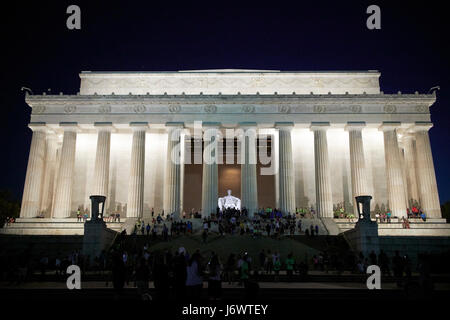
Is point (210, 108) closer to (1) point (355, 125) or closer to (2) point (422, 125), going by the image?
(1) point (355, 125)

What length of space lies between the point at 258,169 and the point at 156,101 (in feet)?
57.8

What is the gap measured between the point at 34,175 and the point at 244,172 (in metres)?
22.8

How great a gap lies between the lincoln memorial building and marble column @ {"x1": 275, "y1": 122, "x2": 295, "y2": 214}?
4.4 inches

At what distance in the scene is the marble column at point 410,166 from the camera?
154 ft

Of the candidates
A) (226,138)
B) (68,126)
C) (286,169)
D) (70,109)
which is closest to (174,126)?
(226,138)

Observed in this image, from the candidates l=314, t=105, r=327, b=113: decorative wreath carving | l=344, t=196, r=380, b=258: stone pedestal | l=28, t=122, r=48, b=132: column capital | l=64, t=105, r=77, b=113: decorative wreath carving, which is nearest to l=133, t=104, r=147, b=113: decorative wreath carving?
l=64, t=105, r=77, b=113: decorative wreath carving

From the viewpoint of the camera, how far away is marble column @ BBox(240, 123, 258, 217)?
4500 centimetres

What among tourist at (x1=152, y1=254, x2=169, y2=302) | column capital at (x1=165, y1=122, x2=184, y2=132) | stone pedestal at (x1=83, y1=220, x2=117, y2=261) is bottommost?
tourist at (x1=152, y1=254, x2=169, y2=302)

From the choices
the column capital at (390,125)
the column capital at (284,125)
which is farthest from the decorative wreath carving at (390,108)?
the column capital at (284,125)

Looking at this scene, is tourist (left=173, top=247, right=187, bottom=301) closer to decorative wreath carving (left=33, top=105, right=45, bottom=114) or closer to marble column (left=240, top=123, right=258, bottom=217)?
marble column (left=240, top=123, right=258, bottom=217)

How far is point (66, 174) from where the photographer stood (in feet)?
150

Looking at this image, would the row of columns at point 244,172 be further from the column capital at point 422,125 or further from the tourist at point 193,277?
the tourist at point 193,277
